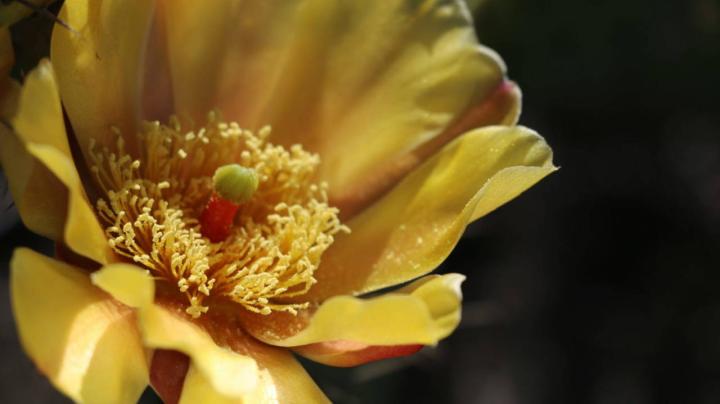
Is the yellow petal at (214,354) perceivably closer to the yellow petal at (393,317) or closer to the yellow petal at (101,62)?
the yellow petal at (393,317)

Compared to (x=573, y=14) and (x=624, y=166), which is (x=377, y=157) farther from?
(x=624, y=166)

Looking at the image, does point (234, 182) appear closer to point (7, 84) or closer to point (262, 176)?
point (262, 176)

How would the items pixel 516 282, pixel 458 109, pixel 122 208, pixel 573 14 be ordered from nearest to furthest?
1. pixel 122 208
2. pixel 458 109
3. pixel 573 14
4. pixel 516 282

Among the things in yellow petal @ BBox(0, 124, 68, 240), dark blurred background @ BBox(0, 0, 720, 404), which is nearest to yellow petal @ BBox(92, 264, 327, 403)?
yellow petal @ BBox(0, 124, 68, 240)

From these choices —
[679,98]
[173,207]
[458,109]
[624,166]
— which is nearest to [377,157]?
[458,109]

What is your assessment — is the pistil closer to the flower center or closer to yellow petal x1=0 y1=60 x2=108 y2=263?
the flower center
